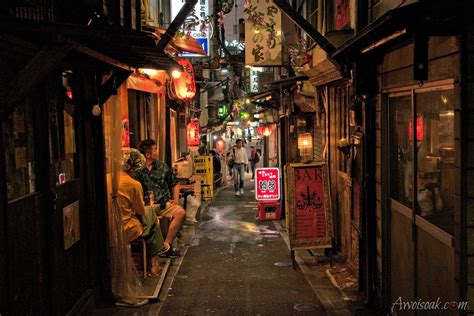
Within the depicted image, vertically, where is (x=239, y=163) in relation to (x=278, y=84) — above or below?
below

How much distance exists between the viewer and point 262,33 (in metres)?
16.1

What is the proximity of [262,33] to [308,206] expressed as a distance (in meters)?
6.92

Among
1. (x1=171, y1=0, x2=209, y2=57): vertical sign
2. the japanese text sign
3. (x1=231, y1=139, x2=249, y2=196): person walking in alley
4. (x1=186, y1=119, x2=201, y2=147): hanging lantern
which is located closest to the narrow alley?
the japanese text sign

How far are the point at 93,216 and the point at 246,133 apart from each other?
51199 millimetres

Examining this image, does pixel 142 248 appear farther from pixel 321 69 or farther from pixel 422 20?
pixel 422 20

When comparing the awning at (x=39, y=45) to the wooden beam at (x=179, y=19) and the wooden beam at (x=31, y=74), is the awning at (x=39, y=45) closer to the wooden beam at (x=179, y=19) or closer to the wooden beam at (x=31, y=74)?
the wooden beam at (x=31, y=74)

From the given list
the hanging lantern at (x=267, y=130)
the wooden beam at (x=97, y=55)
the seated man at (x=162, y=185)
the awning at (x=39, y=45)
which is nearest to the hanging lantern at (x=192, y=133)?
the seated man at (x=162, y=185)

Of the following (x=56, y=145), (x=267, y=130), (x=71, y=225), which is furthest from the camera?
(x=267, y=130)

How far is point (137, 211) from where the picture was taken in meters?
9.98

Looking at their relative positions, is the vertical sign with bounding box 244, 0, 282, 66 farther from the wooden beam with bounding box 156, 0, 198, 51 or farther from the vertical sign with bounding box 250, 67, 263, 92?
the vertical sign with bounding box 250, 67, 263, 92

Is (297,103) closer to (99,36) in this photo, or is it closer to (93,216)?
(93,216)

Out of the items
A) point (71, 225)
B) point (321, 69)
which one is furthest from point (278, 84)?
point (71, 225)

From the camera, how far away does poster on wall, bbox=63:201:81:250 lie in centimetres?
762

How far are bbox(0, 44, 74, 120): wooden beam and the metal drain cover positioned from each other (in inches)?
238
